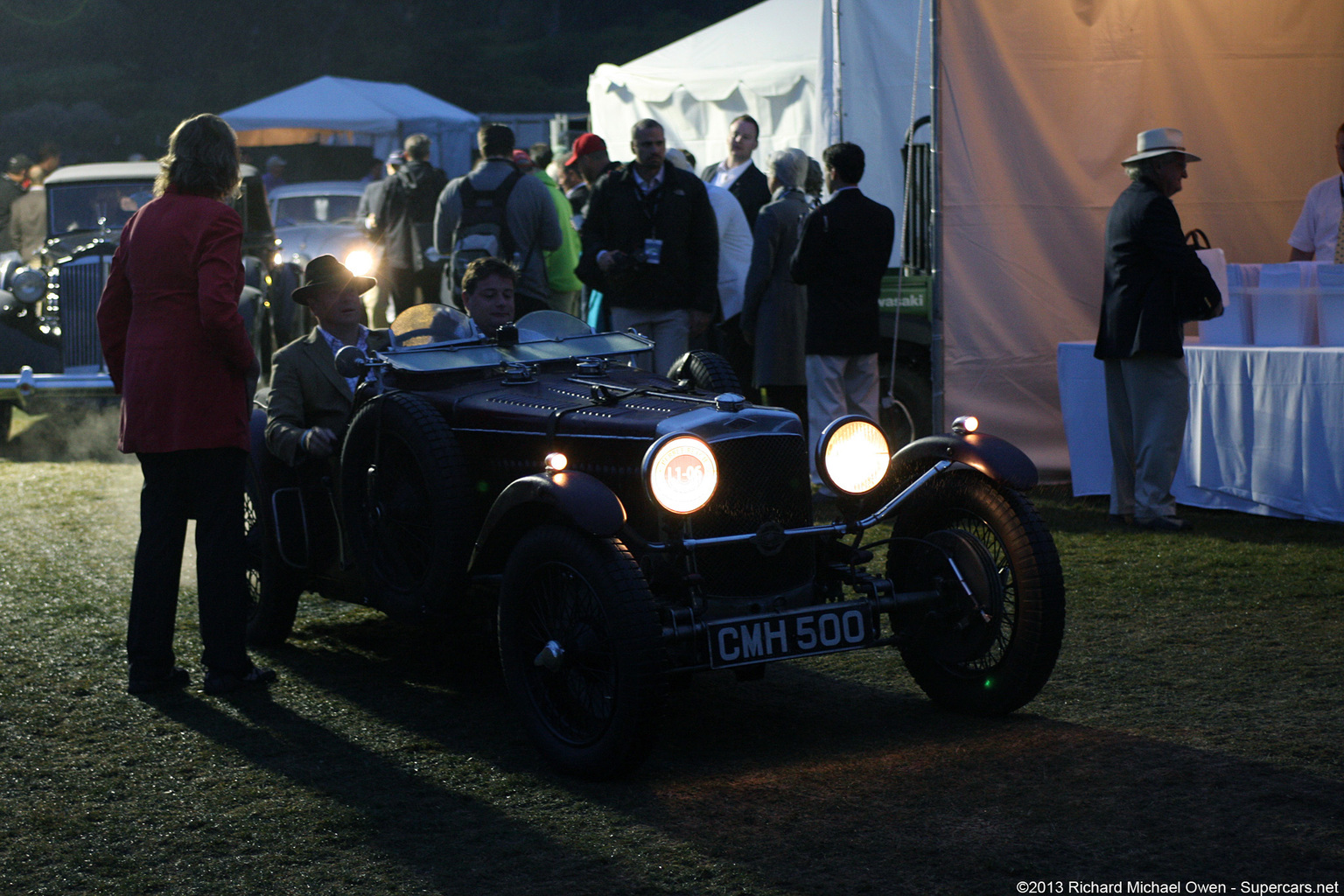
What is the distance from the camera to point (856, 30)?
1097cm

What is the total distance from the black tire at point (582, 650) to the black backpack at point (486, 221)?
16.0 feet

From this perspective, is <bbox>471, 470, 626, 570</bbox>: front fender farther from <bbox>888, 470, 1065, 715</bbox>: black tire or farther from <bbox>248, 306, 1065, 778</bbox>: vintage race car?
<bbox>888, 470, 1065, 715</bbox>: black tire

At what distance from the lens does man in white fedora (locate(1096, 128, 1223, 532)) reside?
7.20 m

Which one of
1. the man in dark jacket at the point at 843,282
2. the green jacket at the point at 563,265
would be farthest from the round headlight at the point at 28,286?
the man in dark jacket at the point at 843,282

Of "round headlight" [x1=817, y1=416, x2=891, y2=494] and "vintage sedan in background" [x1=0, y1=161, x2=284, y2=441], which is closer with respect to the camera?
"round headlight" [x1=817, y1=416, x2=891, y2=494]

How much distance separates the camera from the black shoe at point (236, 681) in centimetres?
495

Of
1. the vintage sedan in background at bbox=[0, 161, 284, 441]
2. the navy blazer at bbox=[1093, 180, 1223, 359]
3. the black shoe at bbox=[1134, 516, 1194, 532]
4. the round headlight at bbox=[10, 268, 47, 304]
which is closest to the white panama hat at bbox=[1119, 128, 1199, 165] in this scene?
the navy blazer at bbox=[1093, 180, 1223, 359]

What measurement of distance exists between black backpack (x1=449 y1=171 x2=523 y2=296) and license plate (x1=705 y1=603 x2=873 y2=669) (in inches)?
202

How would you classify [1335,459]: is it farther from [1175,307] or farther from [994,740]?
[994,740]

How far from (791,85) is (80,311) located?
6417mm

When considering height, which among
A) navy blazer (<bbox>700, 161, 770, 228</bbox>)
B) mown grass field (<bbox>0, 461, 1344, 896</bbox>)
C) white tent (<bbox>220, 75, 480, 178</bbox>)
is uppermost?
white tent (<bbox>220, 75, 480, 178</bbox>)

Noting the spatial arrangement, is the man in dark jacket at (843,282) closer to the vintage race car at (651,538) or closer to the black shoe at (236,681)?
the vintage race car at (651,538)

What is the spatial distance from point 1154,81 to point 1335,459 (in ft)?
8.83

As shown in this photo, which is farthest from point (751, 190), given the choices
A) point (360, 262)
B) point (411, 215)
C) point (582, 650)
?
point (582, 650)
